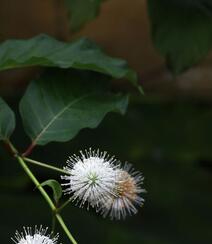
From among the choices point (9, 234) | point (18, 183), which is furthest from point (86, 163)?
point (18, 183)

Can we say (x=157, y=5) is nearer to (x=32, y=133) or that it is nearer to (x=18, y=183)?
(x=32, y=133)

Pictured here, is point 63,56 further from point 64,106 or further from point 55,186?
point 55,186

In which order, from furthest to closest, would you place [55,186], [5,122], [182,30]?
[182,30]
[5,122]
[55,186]

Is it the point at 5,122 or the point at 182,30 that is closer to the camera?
the point at 5,122

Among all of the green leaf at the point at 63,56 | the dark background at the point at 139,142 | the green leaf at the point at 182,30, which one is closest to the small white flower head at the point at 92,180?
the green leaf at the point at 63,56

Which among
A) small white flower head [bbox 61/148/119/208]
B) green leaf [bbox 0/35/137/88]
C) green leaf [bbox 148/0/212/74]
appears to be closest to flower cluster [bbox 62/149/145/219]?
small white flower head [bbox 61/148/119/208]

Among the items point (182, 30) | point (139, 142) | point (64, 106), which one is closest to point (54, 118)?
point (64, 106)
